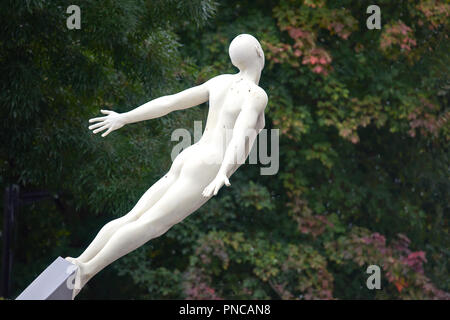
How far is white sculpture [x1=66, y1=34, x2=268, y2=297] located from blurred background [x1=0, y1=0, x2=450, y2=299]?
12.0ft

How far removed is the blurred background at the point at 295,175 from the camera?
32.6 ft

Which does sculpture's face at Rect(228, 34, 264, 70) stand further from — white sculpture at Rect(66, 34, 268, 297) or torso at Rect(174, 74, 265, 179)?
torso at Rect(174, 74, 265, 179)

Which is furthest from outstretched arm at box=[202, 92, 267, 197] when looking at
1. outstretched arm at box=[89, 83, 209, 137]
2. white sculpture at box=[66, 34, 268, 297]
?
outstretched arm at box=[89, 83, 209, 137]

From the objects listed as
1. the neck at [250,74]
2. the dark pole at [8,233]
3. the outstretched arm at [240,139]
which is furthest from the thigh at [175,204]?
the dark pole at [8,233]

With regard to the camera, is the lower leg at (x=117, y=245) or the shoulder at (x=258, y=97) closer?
the lower leg at (x=117, y=245)

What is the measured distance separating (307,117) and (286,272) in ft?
6.89

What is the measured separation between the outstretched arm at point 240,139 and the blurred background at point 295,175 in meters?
3.96

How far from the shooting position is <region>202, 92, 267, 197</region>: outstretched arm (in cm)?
539

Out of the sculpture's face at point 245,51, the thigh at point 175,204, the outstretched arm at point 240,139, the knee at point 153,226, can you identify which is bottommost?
the knee at point 153,226

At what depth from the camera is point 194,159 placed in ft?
18.9

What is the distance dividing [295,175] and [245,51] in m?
6.46

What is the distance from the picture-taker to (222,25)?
12.2m

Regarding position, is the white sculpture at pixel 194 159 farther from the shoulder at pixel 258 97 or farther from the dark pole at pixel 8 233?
Answer: the dark pole at pixel 8 233

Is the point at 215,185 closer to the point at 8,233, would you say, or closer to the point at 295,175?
the point at 8,233
